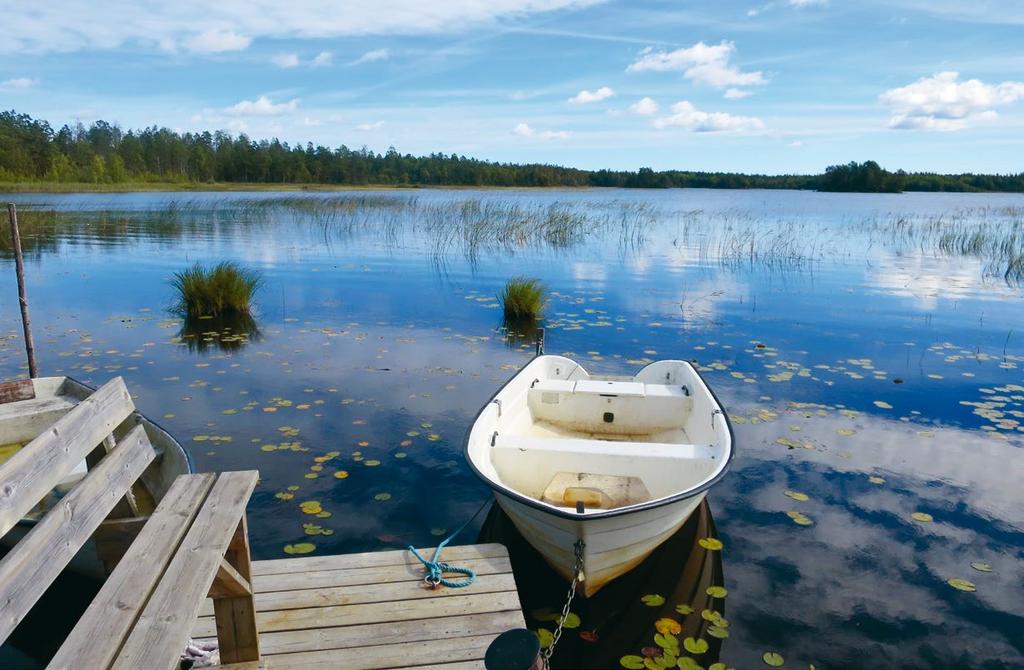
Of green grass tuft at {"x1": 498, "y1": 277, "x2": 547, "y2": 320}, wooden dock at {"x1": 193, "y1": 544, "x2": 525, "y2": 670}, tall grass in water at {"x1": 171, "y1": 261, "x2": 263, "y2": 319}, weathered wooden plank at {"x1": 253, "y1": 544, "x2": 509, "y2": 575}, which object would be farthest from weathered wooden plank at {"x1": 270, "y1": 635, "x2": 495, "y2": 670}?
tall grass in water at {"x1": 171, "y1": 261, "x2": 263, "y2": 319}

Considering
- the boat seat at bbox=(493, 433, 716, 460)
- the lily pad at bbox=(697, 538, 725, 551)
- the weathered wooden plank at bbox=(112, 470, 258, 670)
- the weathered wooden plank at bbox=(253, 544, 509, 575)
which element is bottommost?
the lily pad at bbox=(697, 538, 725, 551)

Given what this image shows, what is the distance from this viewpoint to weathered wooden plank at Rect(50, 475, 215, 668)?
1.92 m

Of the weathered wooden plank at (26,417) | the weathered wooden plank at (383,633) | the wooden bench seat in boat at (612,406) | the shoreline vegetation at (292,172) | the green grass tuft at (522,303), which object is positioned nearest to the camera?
the weathered wooden plank at (383,633)

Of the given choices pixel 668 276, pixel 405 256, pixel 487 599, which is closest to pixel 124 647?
pixel 487 599

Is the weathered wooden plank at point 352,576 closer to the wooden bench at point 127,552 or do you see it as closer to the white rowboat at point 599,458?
the white rowboat at point 599,458

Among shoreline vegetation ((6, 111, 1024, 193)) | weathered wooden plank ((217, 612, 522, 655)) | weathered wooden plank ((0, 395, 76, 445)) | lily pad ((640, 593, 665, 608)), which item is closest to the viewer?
weathered wooden plank ((217, 612, 522, 655))

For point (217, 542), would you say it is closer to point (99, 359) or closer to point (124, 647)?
point (124, 647)

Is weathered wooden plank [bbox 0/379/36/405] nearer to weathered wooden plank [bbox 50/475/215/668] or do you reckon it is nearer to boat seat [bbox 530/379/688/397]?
weathered wooden plank [bbox 50/475/215/668]

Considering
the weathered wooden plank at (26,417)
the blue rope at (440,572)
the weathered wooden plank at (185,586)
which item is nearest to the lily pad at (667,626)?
→ the blue rope at (440,572)

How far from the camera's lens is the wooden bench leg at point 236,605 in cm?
267

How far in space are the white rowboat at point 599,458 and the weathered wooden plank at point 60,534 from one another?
6.10 feet

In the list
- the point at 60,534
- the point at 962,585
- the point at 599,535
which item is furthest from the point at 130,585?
the point at 962,585

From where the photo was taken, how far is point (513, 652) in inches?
90.3

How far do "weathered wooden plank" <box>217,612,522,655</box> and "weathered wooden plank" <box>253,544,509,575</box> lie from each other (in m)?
0.55
